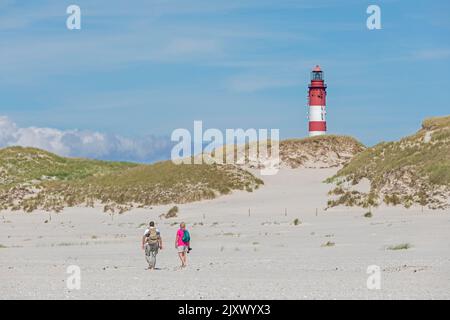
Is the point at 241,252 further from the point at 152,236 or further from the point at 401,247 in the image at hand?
the point at 152,236

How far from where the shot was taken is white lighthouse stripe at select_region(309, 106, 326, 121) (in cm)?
7138

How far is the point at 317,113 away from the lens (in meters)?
71.8

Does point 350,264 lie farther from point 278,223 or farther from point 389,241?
point 278,223

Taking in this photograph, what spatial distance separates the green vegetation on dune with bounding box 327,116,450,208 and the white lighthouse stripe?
1195cm

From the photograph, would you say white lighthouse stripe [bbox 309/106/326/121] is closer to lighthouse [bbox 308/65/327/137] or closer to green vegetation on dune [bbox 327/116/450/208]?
lighthouse [bbox 308/65/327/137]

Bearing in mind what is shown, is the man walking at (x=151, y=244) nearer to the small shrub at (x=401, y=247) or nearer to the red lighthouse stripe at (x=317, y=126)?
the small shrub at (x=401, y=247)

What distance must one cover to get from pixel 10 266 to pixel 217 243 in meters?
10.2

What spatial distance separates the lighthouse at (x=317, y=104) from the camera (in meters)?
71.1

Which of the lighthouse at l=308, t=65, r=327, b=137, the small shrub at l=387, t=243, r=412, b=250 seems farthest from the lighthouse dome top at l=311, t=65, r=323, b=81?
the small shrub at l=387, t=243, r=412, b=250

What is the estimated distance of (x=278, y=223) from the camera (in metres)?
40.5

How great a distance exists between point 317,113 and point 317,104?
0.95 m

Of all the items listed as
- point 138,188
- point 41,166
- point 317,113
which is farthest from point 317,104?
point 41,166

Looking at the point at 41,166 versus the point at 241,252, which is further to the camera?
the point at 41,166

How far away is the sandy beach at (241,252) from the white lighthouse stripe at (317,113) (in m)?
17.7
